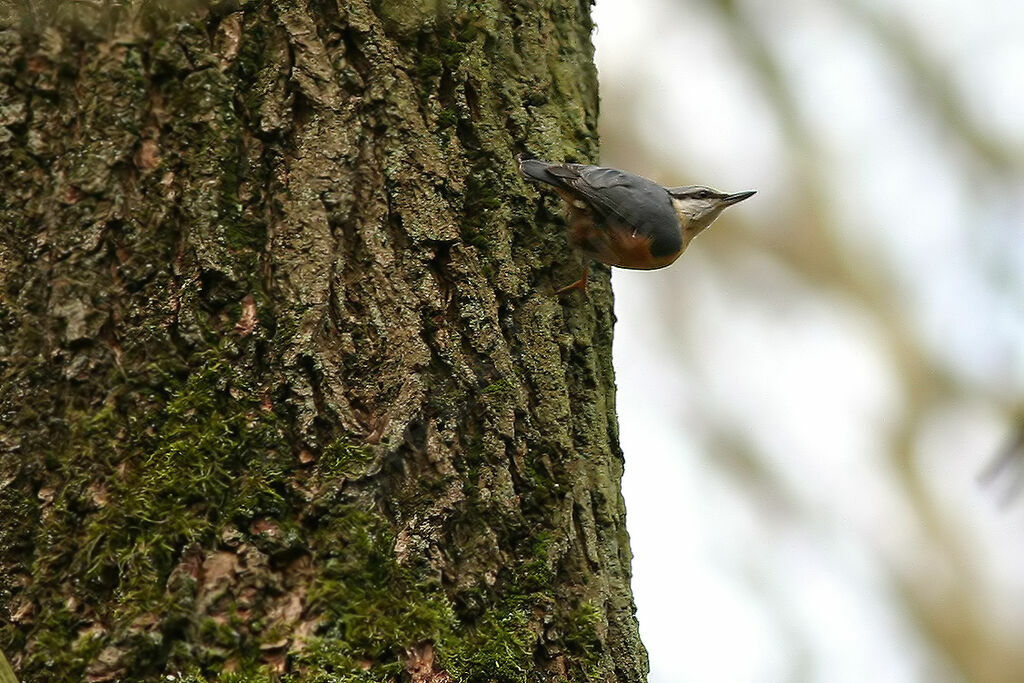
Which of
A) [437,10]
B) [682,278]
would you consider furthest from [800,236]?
[437,10]

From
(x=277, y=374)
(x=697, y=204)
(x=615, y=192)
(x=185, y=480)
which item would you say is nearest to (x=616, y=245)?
(x=615, y=192)

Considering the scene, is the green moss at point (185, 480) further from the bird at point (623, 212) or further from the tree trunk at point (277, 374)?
the bird at point (623, 212)

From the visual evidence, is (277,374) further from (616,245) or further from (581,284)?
(616,245)

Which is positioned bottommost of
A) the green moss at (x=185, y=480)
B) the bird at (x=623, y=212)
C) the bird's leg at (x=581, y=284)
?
the green moss at (x=185, y=480)

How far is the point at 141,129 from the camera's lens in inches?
65.4

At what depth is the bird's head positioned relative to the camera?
3.52 m

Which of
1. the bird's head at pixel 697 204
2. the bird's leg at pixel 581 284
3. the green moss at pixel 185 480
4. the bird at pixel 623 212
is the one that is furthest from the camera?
the bird's head at pixel 697 204

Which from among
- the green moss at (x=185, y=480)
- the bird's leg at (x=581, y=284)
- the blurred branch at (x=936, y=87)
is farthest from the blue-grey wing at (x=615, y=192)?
the blurred branch at (x=936, y=87)

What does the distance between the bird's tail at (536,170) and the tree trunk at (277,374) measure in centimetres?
10

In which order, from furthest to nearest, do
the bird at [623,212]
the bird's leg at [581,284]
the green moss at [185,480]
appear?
the bird at [623,212] → the bird's leg at [581,284] → the green moss at [185,480]

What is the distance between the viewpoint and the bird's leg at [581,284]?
200 cm

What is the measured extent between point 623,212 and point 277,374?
157 cm

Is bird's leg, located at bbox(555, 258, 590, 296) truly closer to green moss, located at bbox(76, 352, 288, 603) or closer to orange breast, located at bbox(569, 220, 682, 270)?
orange breast, located at bbox(569, 220, 682, 270)

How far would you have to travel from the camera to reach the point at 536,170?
2.04 metres
